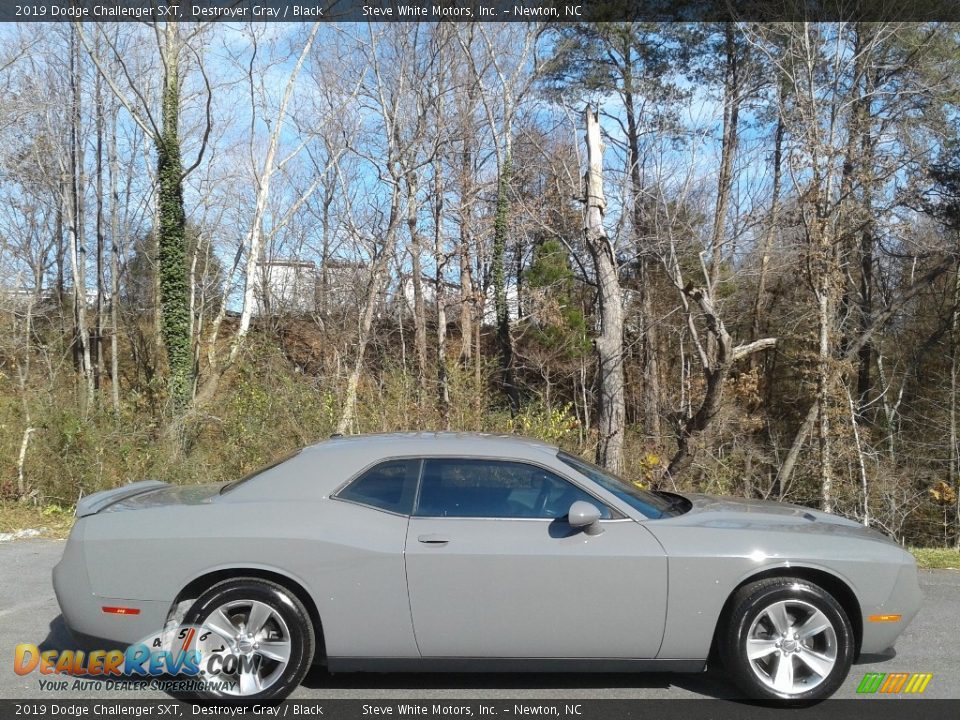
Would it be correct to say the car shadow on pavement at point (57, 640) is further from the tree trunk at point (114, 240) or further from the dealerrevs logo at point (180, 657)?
the tree trunk at point (114, 240)

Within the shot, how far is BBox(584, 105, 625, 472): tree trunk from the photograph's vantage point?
12148 millimetres

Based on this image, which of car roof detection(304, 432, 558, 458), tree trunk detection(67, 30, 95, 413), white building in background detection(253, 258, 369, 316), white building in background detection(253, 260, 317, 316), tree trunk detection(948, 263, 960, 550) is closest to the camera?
car roof detection(304, 432, 558, 458)

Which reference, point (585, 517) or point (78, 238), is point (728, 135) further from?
point (78, 238)

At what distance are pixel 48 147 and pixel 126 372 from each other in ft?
26.1

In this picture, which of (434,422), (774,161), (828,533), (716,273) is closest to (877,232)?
(774,161)

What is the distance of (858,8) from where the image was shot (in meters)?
16.9

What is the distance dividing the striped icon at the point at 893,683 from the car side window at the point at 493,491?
5.58ft

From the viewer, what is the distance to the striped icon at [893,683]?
436cm

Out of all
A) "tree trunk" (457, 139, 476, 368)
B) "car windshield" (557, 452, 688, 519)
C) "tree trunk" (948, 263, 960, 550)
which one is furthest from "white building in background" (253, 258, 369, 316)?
"car windshield" (557, 452, 688, 519)

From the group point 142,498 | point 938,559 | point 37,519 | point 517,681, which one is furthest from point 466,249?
point 517,681

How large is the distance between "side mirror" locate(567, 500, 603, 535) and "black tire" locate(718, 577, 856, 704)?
0.82 metres

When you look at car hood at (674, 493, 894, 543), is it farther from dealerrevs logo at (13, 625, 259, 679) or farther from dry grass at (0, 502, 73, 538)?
dry grass at (0, 502, 73, 538)

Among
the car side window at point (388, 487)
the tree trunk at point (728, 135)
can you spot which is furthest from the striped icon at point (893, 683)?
the tree trunk at point (728, 135)

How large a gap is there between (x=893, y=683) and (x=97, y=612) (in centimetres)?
427
